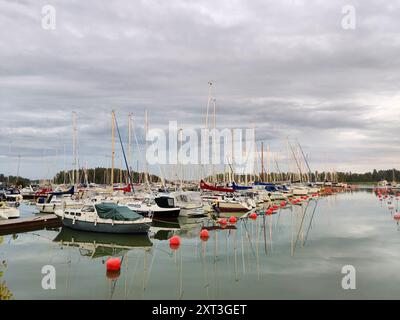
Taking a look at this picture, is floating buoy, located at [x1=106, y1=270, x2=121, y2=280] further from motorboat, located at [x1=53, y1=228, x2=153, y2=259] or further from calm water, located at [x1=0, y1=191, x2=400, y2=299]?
motorboat, located at [x1=53, y1=228, x2=153, y2=259]

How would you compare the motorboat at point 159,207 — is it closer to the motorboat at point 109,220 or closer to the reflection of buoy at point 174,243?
the motorboat at point 109,220

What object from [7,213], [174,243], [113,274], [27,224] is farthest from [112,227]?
[7,213]

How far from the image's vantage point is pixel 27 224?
33.7m

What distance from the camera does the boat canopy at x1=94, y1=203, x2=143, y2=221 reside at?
29031 mm

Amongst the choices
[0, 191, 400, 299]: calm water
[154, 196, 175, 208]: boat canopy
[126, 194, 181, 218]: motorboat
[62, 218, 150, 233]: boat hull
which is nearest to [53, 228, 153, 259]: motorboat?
[0, 191, 400, 299]: calm water

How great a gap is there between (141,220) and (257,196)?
37.1 m

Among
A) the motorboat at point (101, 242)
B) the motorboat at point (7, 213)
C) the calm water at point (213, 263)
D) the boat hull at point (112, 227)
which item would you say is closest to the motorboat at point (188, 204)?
the calm water at point (213, 263)

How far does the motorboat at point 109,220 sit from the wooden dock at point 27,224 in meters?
4.72

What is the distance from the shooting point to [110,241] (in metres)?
27.9

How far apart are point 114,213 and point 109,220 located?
2.27 ft

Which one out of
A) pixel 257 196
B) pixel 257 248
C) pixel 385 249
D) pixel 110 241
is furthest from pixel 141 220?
pixel 257 196

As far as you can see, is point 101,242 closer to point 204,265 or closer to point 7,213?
point 204,265

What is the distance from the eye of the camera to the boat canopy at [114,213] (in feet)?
95.2
